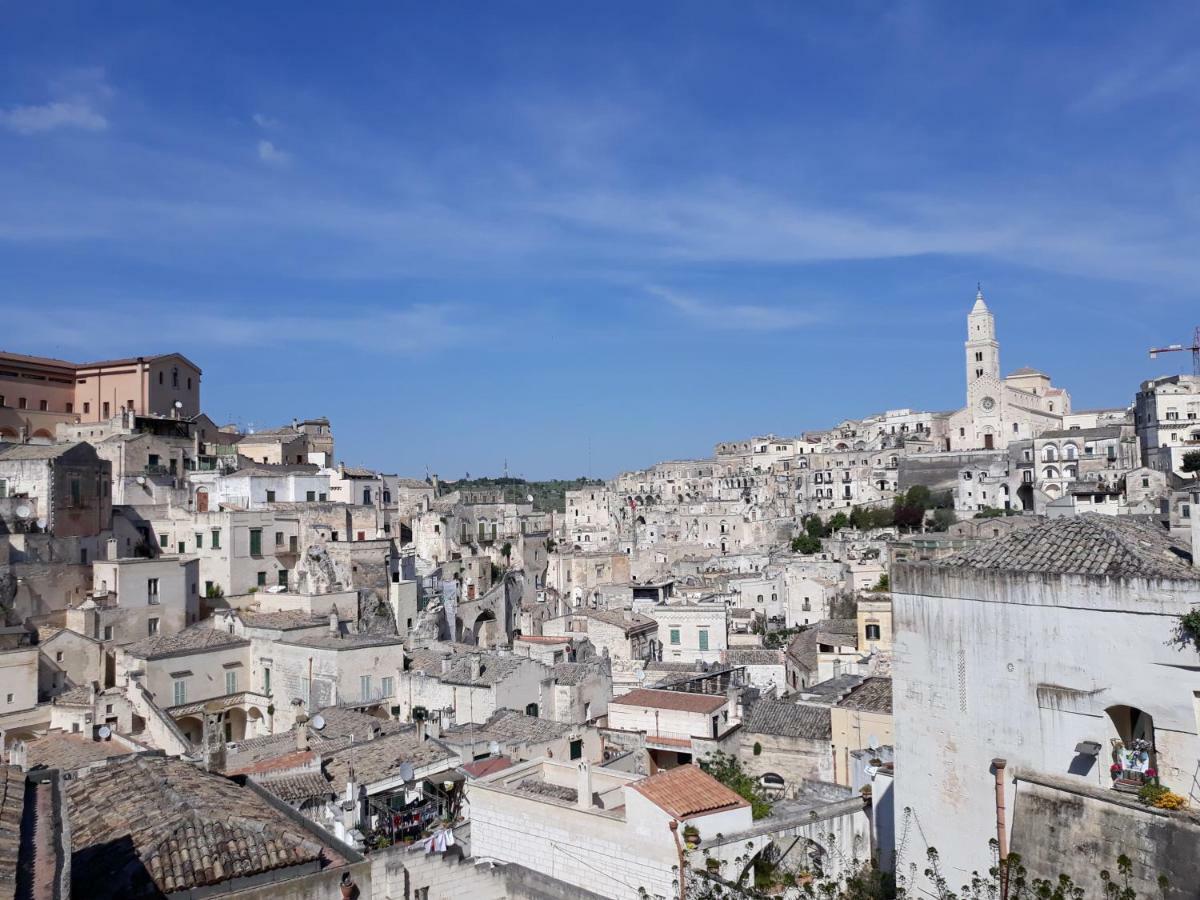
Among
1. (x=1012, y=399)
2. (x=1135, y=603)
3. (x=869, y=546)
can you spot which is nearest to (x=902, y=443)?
(x=1012, y=399)

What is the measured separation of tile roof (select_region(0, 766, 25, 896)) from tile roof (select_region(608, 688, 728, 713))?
14756 mm

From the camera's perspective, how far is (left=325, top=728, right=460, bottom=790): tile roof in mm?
19047

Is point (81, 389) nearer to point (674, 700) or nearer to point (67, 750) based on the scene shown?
point (67, 750)

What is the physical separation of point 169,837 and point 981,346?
101590 mm

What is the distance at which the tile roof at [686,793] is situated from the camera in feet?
39.8

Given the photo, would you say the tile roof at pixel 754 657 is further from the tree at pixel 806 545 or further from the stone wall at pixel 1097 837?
the tree at pixel 806 545

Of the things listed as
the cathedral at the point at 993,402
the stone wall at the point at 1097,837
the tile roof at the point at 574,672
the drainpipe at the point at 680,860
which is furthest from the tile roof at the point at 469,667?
the cathedral at the point at 993,402

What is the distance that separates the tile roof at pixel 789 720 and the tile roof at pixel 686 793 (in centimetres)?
793

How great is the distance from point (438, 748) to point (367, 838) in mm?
4658

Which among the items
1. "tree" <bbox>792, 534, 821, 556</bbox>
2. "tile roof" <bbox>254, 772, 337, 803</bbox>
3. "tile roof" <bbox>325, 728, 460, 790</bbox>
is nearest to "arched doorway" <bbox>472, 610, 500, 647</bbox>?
"tile roof" <bbox>325, 728, 460, 790</bbox>

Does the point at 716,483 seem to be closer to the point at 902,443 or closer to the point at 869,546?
the point at 902,443

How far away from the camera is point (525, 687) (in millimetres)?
27094

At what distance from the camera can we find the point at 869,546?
58469 mm

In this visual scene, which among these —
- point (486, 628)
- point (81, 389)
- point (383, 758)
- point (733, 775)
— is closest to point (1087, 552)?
point (733, 775)
